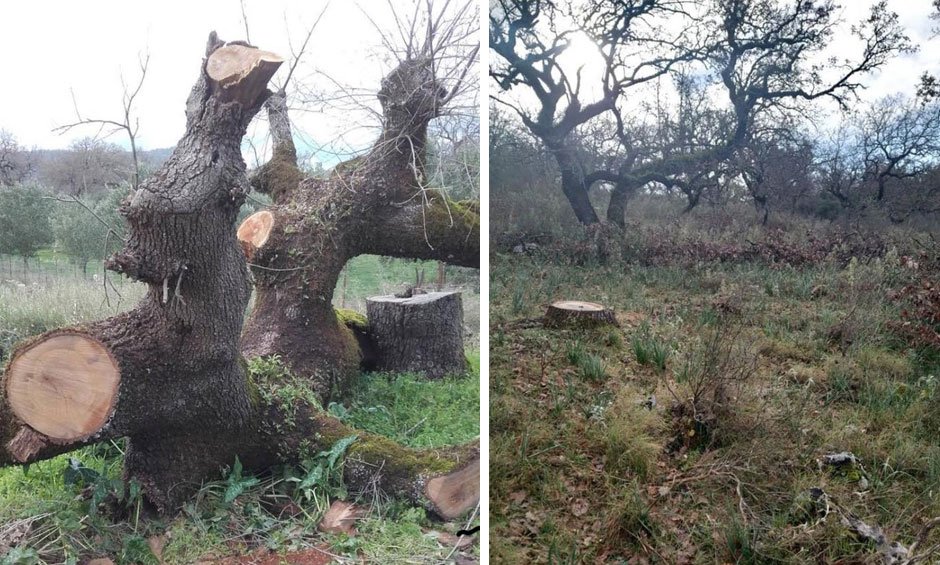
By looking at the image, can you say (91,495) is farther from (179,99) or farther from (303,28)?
(303,28)

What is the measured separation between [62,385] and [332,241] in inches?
43.6

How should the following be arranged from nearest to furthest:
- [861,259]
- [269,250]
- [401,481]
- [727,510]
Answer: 1. [727,510]
2. [861,259]
3. [401,481]
4. [269,250]

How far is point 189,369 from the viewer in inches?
87.1

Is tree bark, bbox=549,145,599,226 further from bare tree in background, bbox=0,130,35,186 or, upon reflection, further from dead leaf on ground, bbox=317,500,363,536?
bare tree in background, bbox=0,130,35,186

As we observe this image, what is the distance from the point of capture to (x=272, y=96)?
2143 millimetres

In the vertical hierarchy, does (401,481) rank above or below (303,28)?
below

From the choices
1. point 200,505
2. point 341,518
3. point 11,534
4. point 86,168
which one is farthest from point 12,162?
point 341,518

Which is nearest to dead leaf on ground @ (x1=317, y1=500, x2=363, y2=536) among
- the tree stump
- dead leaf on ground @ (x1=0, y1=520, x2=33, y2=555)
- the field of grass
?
the field of grass

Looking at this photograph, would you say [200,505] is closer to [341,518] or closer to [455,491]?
[341,518]

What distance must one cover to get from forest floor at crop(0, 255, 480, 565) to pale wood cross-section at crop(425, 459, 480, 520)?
5cm

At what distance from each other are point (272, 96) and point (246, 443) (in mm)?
1167

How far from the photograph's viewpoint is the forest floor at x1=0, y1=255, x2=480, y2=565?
1972 mm

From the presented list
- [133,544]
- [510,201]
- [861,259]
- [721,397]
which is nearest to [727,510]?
[721,397]

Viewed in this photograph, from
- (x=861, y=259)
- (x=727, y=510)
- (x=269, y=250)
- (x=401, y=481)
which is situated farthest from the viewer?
(x=269, y=250)
